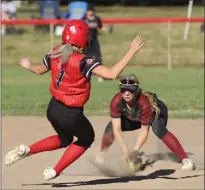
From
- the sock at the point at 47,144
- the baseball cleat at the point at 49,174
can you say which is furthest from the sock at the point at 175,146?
the baseball cleat at the point at 49,174

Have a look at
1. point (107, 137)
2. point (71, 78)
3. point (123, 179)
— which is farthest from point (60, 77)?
point (107, 137)

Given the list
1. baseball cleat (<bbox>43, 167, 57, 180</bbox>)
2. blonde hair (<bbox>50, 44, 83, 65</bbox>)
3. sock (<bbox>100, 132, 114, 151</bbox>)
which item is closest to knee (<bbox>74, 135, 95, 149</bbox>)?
baseball cleat (<bbox>43, 167, 57, 180</bbox>)

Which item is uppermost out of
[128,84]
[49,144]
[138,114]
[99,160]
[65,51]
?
[65,51]

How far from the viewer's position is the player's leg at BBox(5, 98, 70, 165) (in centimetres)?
684

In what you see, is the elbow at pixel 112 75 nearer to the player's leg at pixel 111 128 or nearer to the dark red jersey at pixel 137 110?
the dark red jersey at pixel 137 110

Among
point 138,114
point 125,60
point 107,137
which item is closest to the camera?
point 125,60

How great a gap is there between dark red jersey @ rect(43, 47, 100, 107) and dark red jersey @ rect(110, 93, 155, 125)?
1176 millimetres

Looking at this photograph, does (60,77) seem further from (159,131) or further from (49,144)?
(159,131)

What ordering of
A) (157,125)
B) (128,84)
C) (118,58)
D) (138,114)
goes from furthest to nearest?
→ 1. (118,58)
2. (157,125)
3. (138,114)
4. (128,84)

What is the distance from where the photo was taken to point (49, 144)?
7141mm

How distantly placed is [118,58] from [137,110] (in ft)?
46.3

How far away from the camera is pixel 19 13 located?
103ft

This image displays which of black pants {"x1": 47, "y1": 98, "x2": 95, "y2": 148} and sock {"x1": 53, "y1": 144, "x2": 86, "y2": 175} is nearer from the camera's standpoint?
black pants {"x1": 47, "y1": 98, "x2": 95, "y2": 148}

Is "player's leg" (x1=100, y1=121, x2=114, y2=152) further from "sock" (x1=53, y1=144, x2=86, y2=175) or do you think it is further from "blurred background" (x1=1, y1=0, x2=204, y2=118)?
"blurred background" (x1=1, y1=0, x2=204, y2=118)
